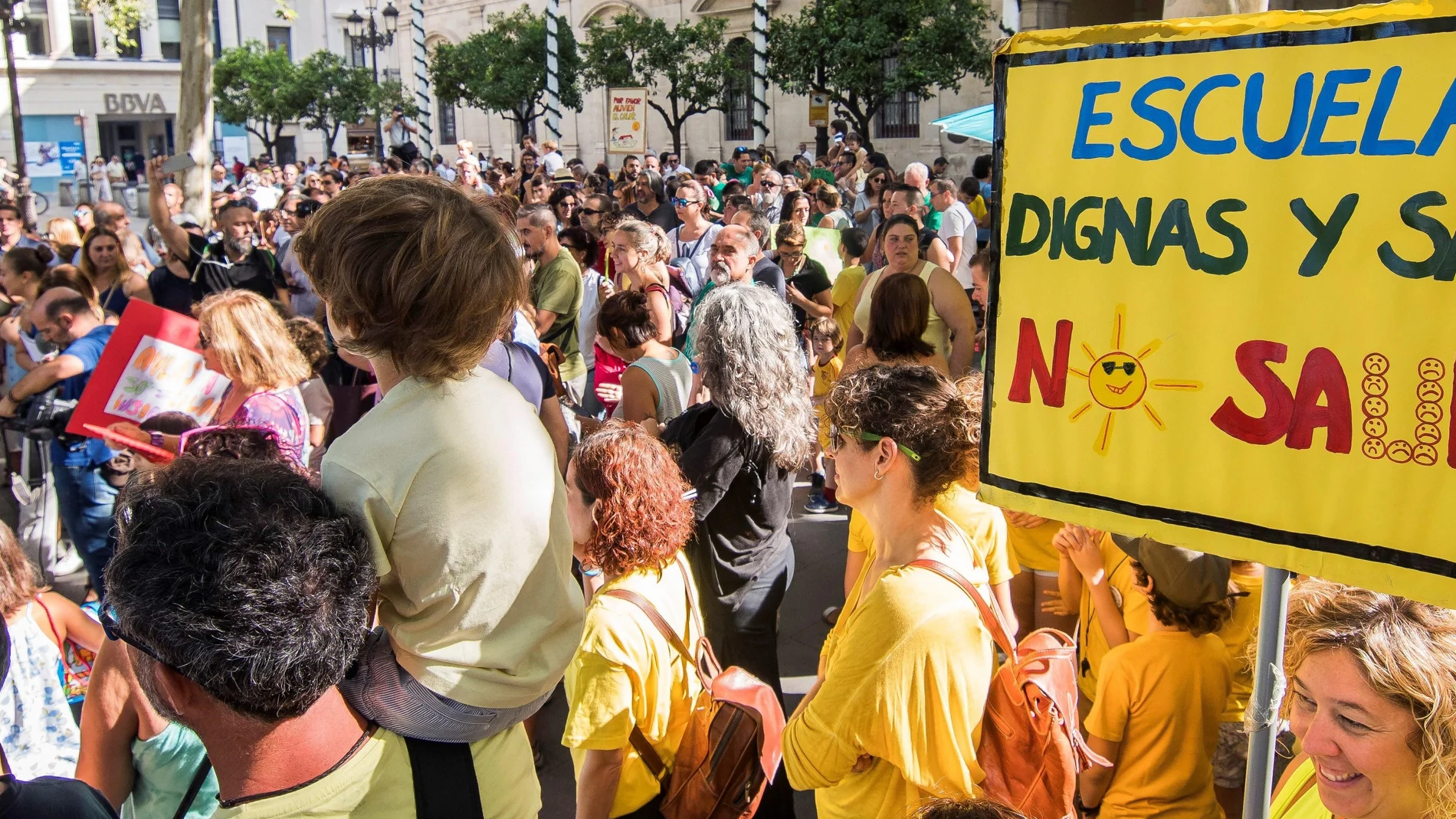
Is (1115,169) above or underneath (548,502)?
above

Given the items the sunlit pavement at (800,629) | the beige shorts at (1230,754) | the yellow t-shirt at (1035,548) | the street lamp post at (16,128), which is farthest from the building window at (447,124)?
the beige shorts at (1230,754)

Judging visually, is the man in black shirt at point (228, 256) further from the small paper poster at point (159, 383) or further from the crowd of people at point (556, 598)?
the small paper poster at point (159, 383)

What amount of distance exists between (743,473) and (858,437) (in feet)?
3.65

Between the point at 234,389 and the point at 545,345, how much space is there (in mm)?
2419

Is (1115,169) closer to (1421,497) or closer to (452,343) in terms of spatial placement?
(1421,497)

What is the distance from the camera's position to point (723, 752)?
2420mm

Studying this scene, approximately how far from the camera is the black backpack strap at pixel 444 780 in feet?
5.18

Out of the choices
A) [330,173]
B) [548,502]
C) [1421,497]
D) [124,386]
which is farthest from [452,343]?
[330,173]

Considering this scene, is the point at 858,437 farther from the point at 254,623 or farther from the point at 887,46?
the point at 887,46

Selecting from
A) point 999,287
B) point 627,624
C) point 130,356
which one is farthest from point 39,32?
point 999,287

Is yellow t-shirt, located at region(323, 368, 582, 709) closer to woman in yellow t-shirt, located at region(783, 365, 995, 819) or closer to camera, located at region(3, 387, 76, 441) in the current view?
woman in yellow t-shirt, located at region(783, 365, 995, 819)

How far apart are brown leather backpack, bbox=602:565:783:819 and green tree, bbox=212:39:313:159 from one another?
3821 centimetres

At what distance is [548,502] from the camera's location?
5.50 feet

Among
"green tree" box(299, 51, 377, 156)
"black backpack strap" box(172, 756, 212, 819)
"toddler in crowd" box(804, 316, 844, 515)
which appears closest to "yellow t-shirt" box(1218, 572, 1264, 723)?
"black backpack strap" box(172, 756, 212, 819)
